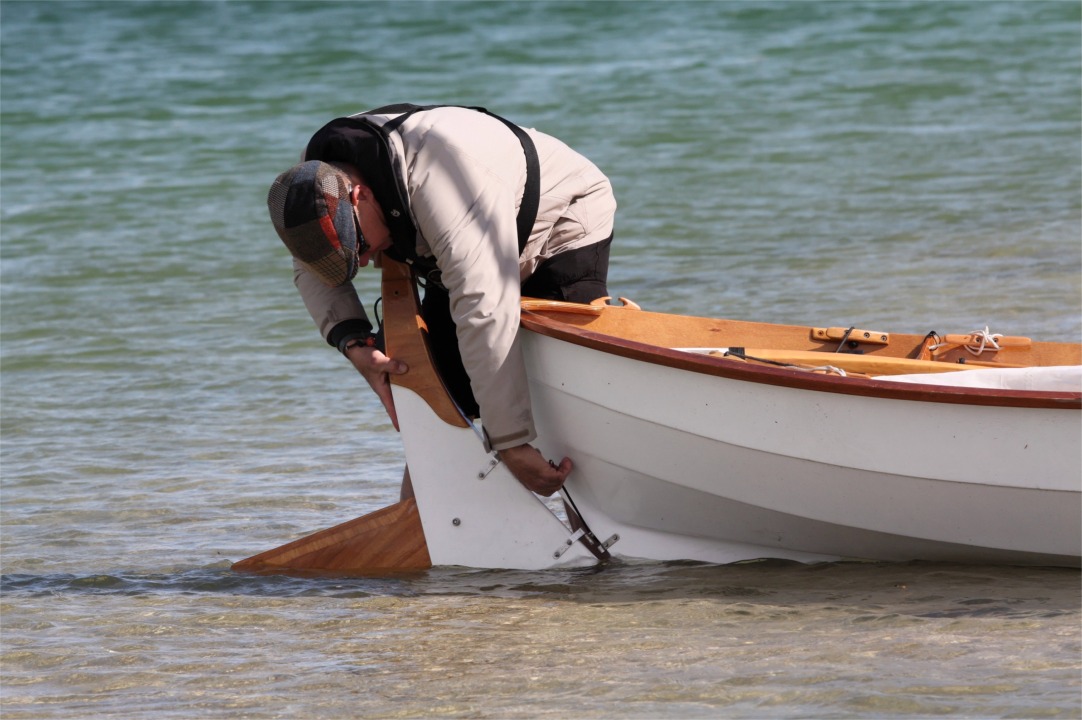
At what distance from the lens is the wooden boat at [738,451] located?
12.8 feet

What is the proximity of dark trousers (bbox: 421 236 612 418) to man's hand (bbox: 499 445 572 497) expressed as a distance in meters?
0.31

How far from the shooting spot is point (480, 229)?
3.83 meters

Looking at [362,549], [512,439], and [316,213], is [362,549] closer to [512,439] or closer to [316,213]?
[512,439]

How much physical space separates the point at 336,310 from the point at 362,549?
2.56ft

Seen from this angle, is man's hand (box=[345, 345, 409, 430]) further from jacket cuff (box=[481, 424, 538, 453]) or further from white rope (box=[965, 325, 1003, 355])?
white rope (box=[965, 325, 1003, 355])

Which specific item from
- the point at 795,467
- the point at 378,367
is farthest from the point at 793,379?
the point at 378,367

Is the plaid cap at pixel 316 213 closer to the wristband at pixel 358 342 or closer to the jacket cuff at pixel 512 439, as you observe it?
the wristband at pixel 358 342

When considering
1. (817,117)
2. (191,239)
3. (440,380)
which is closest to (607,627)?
(440,380)

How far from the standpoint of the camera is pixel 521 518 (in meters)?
4.43

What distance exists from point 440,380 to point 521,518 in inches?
19.4

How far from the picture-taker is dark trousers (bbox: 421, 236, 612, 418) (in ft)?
14.3

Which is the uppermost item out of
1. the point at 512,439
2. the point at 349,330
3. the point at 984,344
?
the point at 349,330

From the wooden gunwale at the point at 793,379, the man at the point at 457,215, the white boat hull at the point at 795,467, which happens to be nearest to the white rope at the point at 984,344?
the white boat hull at the point at 795,467

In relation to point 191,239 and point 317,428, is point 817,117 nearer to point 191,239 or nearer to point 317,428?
point 191,239
